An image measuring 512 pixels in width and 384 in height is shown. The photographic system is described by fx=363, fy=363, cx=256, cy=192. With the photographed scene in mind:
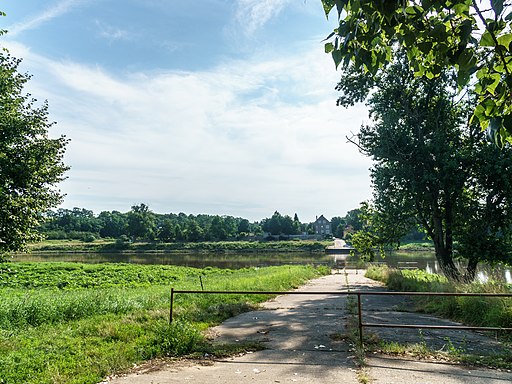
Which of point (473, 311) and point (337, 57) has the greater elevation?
point (337, 57)

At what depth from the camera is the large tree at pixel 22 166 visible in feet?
51.7

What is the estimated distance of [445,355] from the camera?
6785 millimetres

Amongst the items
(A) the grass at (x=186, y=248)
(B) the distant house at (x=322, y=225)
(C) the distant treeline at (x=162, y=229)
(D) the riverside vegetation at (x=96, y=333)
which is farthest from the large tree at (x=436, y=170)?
(B) the distant house at (x=322, y=225)

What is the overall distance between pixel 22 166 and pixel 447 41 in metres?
18.3

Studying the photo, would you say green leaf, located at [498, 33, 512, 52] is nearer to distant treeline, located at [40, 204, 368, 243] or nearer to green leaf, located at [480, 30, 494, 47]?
green leaf, located at [480, 30, 494, 47]

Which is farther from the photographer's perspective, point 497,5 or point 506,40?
point 506,40

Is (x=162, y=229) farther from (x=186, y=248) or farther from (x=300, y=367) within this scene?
(x=300, y=367)

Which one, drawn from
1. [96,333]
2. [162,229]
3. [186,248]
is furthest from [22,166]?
[162,229]

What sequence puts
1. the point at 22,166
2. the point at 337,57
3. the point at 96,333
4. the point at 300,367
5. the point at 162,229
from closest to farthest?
the point at 337,57 < the point at 300,367 < the point at 96,333 < the point at 22,166 < the point at 162,229

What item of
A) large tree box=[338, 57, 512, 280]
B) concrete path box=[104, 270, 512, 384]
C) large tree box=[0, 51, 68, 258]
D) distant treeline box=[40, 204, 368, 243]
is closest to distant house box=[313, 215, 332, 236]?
distant treeline box=[40, 204, 368, 243]

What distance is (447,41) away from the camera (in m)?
2.58

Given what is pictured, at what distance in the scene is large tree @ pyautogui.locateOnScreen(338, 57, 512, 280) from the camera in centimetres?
1788

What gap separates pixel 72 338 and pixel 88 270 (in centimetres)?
2732

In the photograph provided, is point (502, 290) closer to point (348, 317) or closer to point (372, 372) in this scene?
point (348, 317)
